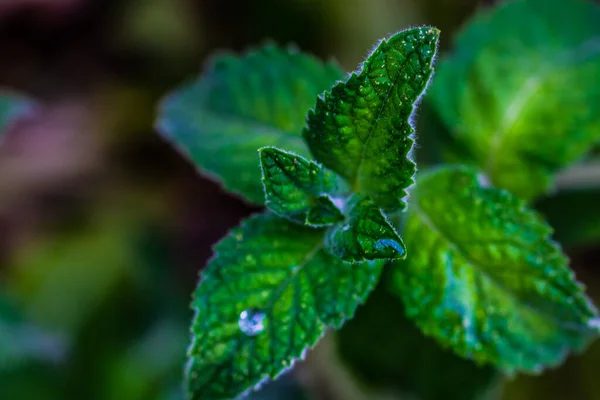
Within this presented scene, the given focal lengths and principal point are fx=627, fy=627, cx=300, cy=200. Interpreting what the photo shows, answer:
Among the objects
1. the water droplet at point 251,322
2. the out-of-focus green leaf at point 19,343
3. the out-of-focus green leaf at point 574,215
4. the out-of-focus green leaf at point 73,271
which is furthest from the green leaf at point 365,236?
the out-of-focus green leaf at point 73,271

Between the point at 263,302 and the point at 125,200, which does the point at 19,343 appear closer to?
the point at 125,200

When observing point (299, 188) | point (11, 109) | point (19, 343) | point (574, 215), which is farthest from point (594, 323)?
point (19, 343)

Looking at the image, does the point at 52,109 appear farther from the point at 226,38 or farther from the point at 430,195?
the point at 430,195

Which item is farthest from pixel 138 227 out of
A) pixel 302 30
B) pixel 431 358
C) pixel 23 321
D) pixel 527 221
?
pixel 527 221

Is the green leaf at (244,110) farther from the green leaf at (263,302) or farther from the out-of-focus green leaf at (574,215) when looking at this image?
the out-of-focus green leaf at (574,215)

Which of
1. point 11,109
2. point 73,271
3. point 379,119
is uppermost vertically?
point 73,271

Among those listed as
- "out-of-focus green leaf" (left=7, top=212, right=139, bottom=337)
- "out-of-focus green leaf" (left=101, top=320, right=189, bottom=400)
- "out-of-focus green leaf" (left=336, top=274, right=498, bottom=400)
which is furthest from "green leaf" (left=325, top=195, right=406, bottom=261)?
"out-of-focus green leaf" (left=7, top=212, right=139, bottom=337)
